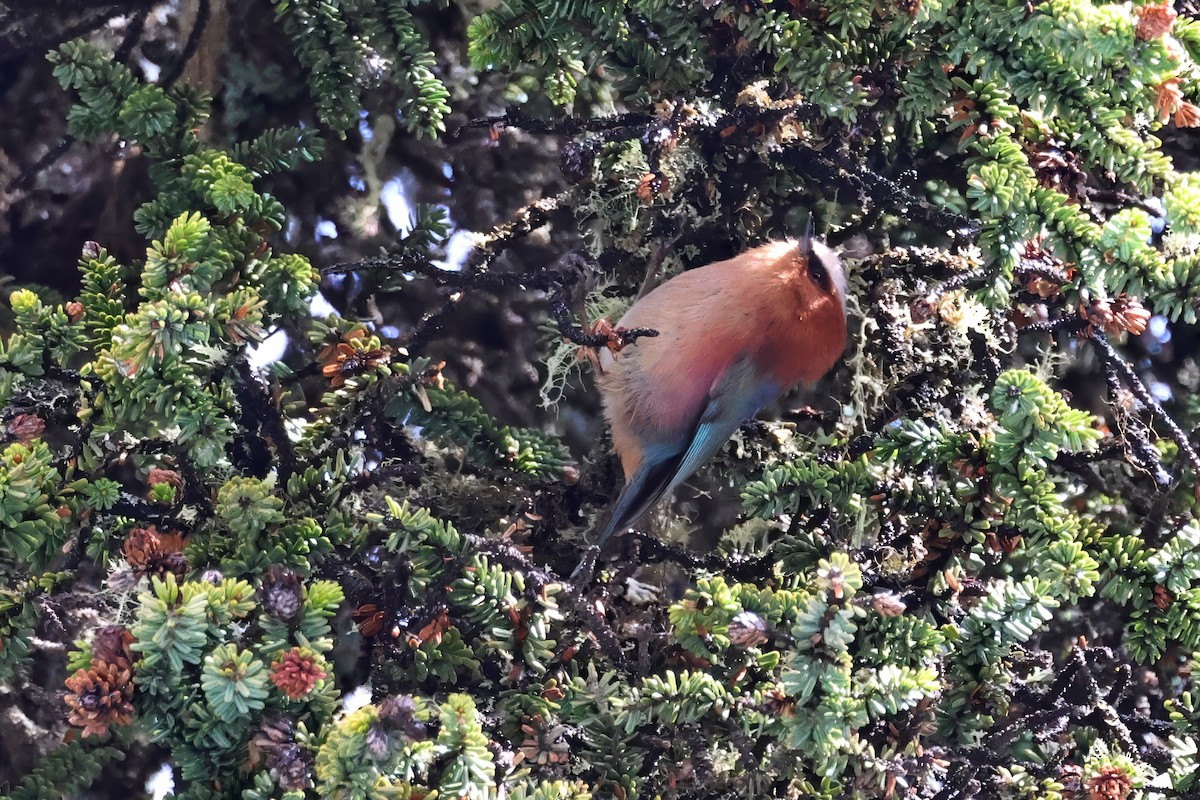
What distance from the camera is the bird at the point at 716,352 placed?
5.49 feet

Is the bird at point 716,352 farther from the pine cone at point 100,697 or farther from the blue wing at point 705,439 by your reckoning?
the pine cone at point 100,697

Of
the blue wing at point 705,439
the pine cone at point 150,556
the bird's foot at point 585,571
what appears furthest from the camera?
the blue wing at point 705,439

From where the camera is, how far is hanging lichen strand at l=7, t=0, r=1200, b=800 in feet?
3.63

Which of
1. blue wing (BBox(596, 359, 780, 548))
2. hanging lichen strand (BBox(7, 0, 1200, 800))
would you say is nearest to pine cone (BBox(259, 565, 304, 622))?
hanging lichen strand (BBox(7, 0, 1200, 800))

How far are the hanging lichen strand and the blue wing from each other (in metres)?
Result: 0.06

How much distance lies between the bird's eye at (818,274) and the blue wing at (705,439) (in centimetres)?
17

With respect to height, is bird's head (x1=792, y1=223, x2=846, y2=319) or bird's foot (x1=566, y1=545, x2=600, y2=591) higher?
bird's head (x1=792, y1=223, x2=846, y2=319)

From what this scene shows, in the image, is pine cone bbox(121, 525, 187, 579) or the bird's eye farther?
the bird's eye

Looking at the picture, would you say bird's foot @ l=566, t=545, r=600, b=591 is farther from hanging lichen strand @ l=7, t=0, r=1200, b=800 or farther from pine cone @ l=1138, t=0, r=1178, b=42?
pine cone @ l=1138, t=0, r=1178, b=42

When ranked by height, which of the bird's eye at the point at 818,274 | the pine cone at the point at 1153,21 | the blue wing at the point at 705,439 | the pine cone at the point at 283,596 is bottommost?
the blue wing at the point at 705,439

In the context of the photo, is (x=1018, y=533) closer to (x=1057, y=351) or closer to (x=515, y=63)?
(x=1057, y=351)

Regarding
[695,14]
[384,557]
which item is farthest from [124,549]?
[695,14]

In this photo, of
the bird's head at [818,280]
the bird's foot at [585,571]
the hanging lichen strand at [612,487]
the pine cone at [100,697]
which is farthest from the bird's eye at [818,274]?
the pine cone at [100,697]

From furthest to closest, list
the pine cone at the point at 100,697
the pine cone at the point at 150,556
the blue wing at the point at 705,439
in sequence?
the blue wing at the point at 705,439 → the pine cone at the point at 150,556 → the pine cone at the point at 100,697
